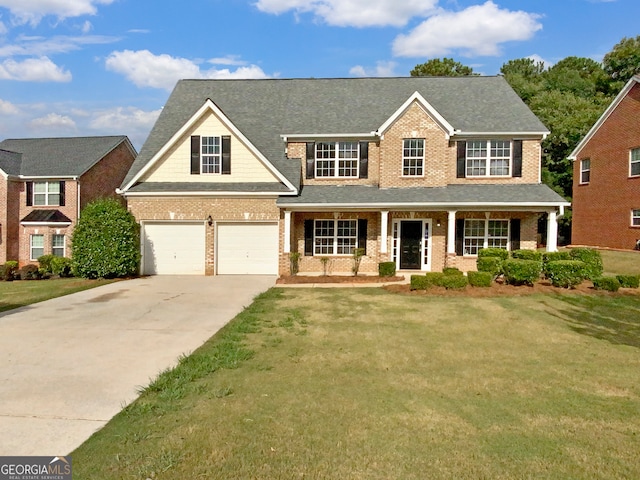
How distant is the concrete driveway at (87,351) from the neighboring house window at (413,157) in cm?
896

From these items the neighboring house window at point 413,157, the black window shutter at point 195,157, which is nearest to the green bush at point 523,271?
the neighboring house window at point 413,157

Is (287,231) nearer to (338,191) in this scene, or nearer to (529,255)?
(338,191)

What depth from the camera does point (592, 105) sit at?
112ft

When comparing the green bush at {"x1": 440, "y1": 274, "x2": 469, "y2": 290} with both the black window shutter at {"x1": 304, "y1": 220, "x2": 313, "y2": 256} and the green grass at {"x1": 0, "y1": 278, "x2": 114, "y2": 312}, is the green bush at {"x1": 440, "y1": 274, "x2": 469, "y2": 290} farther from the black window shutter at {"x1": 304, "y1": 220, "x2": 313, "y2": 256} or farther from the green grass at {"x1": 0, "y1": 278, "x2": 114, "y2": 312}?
the green grass at {"x1": 0, "y1": 278, "x2": 114, "y2": 312}

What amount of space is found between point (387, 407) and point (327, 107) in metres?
18.3

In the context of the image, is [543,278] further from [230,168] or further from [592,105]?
[592,105]

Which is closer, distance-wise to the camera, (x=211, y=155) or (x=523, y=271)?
(x=523, y=271)

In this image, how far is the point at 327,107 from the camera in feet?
68.8

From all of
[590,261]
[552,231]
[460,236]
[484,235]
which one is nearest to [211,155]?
[460,236]

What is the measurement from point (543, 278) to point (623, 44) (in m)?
40.7

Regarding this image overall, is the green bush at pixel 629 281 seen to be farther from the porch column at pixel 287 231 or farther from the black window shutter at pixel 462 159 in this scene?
the porch column at pixel 287 231

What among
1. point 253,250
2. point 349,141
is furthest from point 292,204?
point 349,141

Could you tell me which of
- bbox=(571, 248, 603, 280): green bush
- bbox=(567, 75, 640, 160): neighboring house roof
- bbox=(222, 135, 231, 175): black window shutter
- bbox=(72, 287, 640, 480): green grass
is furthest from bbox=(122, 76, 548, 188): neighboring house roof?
bbox=(72, 287, 640, 480): green grass

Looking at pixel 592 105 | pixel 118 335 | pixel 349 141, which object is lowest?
pixel 118 335
